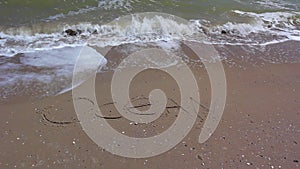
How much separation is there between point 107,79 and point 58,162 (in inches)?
59.3

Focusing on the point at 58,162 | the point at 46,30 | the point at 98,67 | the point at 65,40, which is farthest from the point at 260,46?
the point at 58,162

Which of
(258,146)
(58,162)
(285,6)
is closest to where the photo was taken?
(58,162)

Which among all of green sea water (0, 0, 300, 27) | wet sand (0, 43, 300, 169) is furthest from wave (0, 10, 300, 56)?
wet sand (0, 43, 300, 169)

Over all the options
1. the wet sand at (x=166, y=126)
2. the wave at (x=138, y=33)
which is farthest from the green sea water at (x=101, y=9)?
the wet sand at (x=166, y=126)

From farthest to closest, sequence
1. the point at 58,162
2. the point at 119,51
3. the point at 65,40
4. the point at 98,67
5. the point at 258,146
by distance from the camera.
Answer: the point at 65,40 < the point at 119,51 < the point at 98,67 < the point at 258,146 < the point at 58,162

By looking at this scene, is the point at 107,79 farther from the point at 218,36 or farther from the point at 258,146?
the point at 218,36

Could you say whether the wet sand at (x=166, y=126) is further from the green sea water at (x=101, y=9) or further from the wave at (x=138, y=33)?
the green sea water at (x=101, y=9)

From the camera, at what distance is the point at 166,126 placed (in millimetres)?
3143

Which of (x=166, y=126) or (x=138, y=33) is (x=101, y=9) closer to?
(x=138, y=33)

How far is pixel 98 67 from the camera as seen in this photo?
4320 millimetres

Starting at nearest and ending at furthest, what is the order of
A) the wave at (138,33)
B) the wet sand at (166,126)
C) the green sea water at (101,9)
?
the wet sand at (166,126), the wave at (138,33), the green sea water at (101,9)

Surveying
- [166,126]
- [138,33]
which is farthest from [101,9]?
[166,126]

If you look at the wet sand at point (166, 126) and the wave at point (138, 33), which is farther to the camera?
the wave at point (138, 33)

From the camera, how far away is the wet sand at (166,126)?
2.71m
